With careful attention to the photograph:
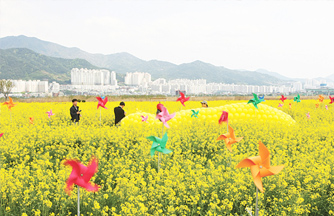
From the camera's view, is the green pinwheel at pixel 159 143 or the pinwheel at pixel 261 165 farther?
the green pinwheel at pixel 159 143

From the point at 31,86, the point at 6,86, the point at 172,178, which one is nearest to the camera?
the point at 172,178

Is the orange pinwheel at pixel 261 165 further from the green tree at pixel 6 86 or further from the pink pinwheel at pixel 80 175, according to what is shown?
the green tree at pixel 6 86

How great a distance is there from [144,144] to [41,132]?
3693mm

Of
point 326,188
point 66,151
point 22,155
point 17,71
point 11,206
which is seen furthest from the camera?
point 17,71

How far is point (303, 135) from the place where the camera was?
7590 millimetres

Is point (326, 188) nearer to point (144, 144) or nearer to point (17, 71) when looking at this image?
point (144, 144)

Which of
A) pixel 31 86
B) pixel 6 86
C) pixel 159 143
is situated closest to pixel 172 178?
pixel 159 143

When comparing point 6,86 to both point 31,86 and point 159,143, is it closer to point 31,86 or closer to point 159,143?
point 159,143

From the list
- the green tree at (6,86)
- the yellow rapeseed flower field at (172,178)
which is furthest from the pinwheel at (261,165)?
the green tree at (6,86)

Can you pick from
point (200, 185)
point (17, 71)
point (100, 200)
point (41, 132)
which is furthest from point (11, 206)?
point (17, 71)

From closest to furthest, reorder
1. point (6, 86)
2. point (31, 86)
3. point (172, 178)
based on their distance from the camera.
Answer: point (172, 178)
point (6, 86)
point (31, 86)

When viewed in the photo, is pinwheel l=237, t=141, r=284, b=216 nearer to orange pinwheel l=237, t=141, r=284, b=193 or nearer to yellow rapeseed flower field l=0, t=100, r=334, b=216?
orange pinwheel l=237, t=141, r=284, b=193

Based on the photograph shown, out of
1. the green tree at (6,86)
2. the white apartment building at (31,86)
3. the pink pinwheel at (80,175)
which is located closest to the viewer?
the pink pinwheel at (80,175)

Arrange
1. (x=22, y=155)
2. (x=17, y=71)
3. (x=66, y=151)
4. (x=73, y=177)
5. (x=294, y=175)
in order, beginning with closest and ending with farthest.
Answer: (x=73, y=177)
(x=294, y=175)
(x=22, y=155)
(x=66, y=151)
(x=17, y=71)
